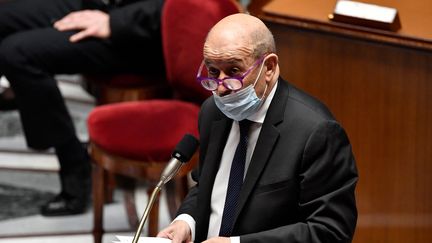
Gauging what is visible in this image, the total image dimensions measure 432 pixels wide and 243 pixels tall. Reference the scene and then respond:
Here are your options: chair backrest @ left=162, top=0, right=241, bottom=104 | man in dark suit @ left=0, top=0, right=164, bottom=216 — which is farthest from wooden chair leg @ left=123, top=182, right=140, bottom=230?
chair backrest @ left=162, top=0, right=241, bottom=104

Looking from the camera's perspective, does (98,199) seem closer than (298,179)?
No

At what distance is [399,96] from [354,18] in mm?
324

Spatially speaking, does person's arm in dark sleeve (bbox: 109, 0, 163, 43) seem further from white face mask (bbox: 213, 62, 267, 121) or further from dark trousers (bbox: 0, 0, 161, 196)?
white face mask (bbox: 213, 62, 267, 121)

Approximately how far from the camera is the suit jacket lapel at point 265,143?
2.48 meters

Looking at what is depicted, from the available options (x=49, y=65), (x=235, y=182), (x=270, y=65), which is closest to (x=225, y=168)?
(x=235, y=182)

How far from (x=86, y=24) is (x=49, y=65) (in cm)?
25

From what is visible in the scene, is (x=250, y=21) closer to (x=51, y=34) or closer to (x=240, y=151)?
(x=240, y=151)

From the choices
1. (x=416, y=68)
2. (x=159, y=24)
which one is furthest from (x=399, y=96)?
(x=159, y=24)

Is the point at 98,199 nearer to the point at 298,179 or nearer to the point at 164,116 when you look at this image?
the point at 164,116

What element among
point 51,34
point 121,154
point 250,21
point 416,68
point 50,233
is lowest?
point 50,233

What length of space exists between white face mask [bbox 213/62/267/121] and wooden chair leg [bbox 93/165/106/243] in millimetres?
1763

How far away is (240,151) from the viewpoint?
2.56 meters

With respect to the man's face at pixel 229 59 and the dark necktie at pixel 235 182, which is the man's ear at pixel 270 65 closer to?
the man's face at pixel 229 59

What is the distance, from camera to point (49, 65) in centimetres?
439
